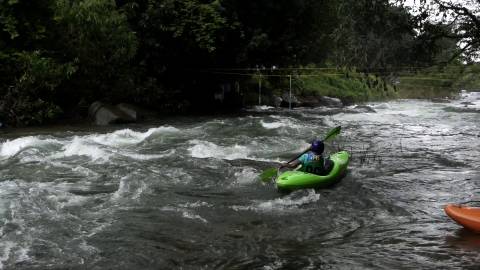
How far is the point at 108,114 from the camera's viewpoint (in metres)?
13.2

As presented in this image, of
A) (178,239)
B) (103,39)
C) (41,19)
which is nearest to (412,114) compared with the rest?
(103,39)

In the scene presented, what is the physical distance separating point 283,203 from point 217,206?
2.68ft

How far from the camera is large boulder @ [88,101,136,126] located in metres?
13.1

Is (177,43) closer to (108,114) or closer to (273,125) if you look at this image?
(108,114)

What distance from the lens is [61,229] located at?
5172mm

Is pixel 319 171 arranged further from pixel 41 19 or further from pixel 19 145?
pixel 41 19

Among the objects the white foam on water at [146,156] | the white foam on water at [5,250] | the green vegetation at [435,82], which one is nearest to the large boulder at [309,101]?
the green vegetation at [435,82]

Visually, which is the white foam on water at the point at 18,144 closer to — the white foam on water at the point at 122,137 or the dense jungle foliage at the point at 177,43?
the white foam on water at the point at 122,137

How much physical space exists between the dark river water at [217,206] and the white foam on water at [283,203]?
2 cm

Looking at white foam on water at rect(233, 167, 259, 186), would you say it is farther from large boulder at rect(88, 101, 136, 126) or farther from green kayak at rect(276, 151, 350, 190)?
large boulder at rect(88, 101, 136, 126)

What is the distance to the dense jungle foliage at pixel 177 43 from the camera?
10.6 metres

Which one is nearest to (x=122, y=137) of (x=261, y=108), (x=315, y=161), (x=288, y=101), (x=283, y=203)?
(x=315, y=161)

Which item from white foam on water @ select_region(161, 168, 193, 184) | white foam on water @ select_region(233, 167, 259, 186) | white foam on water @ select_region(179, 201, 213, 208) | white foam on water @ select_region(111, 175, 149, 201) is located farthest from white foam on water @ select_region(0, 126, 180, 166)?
white foam on water @ select_region(179, 201, 213, 208)

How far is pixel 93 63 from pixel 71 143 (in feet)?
15.6
